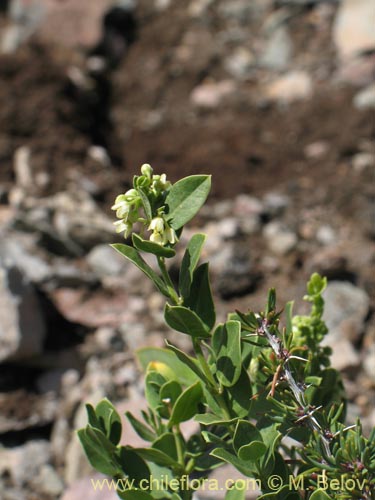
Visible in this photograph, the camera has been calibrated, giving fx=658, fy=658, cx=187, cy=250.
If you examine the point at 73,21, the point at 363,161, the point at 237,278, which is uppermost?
the point at 73,21

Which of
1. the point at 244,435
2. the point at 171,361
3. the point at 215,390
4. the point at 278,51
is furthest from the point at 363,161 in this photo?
the point at 244,435

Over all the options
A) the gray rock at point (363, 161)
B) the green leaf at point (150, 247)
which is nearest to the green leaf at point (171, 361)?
the green leaf at point (150, 247)

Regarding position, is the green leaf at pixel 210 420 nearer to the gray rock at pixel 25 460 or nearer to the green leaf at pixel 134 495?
the green leaf at pixel 134 495

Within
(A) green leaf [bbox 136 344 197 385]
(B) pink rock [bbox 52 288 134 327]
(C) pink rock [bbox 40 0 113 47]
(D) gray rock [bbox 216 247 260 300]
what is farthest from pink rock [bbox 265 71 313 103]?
(A) green leaf [bbox 136 344 197 385]

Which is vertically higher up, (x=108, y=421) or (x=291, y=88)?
(x=291, y=88)

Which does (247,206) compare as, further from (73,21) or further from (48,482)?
(73,21)

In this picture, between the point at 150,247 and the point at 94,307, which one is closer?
the point at 150,247
